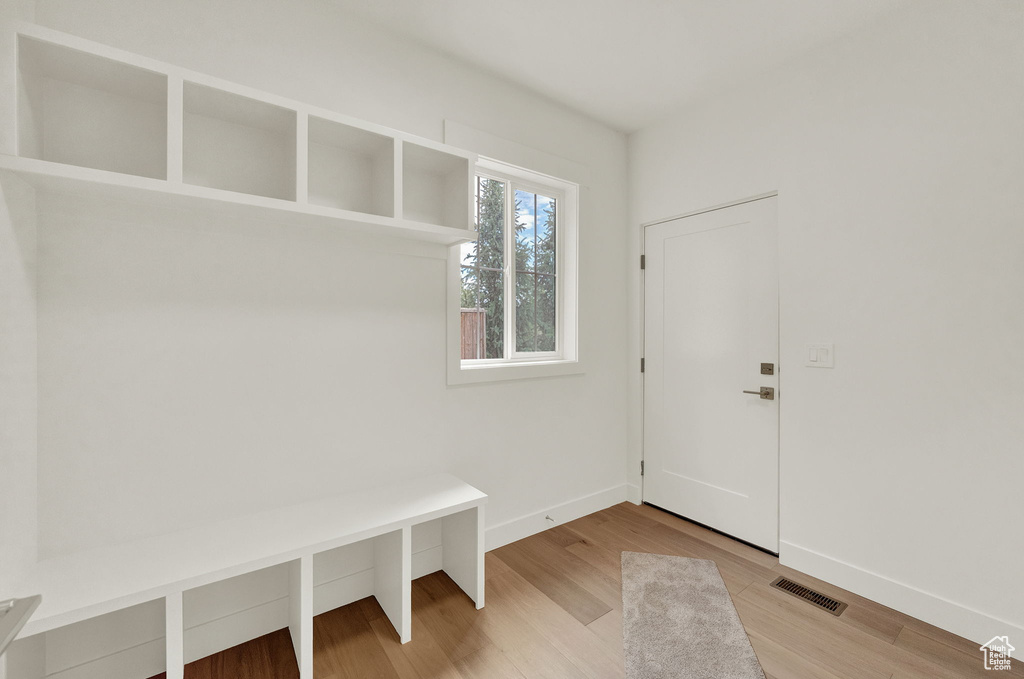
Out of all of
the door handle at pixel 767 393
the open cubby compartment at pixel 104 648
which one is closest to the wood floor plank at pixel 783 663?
the door handle at pixel 767 393

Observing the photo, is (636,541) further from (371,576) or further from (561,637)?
(371,576)

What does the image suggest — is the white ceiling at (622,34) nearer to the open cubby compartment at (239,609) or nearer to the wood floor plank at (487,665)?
the open cubby compartment at (239,609)

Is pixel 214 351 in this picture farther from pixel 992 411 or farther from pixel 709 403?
pixel 992 411

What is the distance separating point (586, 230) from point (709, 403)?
1368 millimetres

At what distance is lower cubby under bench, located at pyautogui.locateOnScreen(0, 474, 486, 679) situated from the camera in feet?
4.28

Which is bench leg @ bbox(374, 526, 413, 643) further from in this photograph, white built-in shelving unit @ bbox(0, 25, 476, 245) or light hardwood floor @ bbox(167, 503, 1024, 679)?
white built-in shelving unit @ bbox(0, 25, 476, 245)

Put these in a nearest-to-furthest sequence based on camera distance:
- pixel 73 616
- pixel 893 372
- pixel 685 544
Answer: pixel 73 616 → pixel 893 372 → pixel 685 544

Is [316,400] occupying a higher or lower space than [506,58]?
lower

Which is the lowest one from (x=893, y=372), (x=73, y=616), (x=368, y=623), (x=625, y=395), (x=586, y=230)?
(x=368, y=623)

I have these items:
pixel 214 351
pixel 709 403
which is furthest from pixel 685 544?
pixel 214 351

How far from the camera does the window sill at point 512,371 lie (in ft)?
7.70

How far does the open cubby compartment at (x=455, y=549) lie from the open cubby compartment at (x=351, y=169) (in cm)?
144

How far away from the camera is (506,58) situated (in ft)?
7.66

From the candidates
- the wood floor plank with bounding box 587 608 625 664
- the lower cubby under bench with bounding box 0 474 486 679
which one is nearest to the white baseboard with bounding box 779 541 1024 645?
the wood floor plank with bounding box 587 608 625 664
